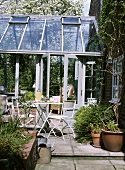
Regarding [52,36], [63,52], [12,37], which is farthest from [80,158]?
[12,37]

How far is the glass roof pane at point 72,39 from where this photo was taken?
9617 mm

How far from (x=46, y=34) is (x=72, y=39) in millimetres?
1054

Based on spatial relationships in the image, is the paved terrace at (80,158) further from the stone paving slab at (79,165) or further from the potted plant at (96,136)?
the potted plant at (96,136)

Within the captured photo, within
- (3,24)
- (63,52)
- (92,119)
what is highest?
(3,24)

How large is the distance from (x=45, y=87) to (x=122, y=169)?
538 centimetres

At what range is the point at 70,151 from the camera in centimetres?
559

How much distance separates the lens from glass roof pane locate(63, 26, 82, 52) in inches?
379

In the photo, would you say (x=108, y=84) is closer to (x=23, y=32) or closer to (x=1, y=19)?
(x=23, y=32)

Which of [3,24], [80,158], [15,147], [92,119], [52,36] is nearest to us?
[15,147]

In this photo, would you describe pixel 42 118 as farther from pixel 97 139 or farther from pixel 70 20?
pixel 70 20

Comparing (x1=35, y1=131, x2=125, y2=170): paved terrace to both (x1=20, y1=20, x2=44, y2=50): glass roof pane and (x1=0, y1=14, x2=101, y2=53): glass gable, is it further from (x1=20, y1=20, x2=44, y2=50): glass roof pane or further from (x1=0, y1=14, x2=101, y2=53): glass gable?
(x1=20, y1=20, x2=44, y2=50): glass roof pane

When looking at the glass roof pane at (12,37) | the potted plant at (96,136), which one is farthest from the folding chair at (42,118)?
the glass roof pane at (12,37)

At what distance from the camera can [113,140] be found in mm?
5605

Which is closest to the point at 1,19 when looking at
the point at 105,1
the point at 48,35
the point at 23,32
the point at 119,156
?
the point at 23,32
